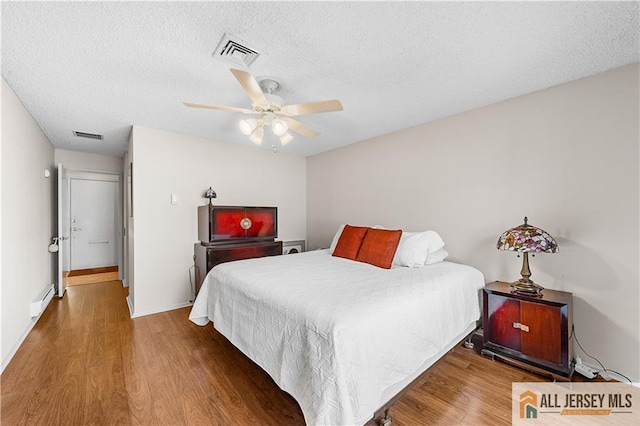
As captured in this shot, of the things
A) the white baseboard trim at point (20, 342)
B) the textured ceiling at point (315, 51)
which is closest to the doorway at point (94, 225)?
the white baseboard trim at point (20, 342)

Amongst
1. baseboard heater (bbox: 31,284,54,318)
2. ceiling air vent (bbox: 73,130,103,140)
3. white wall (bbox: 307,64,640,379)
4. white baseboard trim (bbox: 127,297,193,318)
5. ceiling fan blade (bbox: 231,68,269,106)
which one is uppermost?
ceiling air vent (bbox: 73,130,103,140)

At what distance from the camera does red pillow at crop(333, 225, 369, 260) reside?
10.0 feet

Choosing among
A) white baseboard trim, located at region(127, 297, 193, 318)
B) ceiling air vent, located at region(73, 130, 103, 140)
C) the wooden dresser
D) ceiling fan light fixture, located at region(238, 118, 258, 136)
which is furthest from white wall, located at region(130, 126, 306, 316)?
ceiling fan light fixture, located at region(238, 118, 258, 136)

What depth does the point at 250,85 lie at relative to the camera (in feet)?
5.83

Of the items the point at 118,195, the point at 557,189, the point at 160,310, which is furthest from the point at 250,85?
the point at 118,195

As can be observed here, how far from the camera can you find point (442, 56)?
1878 millimetres

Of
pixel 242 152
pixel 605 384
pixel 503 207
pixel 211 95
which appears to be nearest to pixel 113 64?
pixel 211 95

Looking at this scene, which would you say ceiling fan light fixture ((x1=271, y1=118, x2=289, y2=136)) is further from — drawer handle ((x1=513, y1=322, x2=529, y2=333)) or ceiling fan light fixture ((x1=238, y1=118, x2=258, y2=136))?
drawer handle ((x1=513, y1=322, x2=529, y2=333))

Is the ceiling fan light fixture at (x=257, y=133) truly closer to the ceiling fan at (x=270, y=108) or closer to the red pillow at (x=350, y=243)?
the ceiling fan at (x=270, y=108)

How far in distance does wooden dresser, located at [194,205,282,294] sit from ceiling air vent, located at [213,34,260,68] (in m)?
2.04

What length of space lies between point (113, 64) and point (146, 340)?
7.85 ft

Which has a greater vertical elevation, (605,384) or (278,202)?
(278,202)

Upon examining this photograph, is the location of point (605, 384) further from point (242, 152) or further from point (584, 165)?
point (242, 152)

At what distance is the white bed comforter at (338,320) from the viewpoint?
4.40 ft
